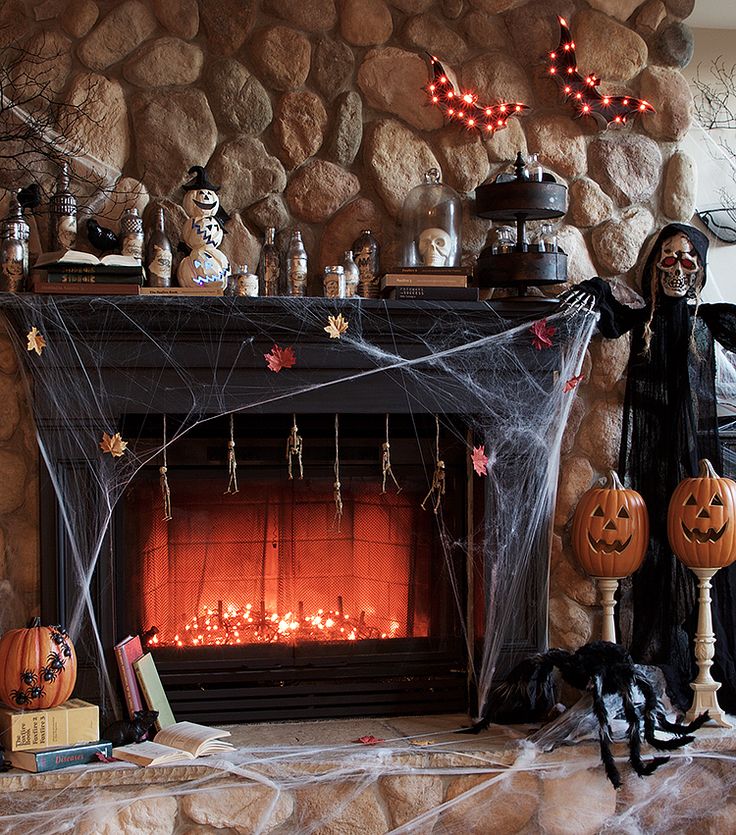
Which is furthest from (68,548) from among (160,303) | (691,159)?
(691,159)

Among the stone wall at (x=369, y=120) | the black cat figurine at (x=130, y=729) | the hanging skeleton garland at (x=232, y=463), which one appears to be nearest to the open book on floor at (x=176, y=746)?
the black cat figurine at (x=130, y=729)

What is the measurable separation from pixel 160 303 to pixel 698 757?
1.71 metres

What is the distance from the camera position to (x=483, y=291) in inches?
117

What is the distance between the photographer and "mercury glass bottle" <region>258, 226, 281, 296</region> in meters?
2.83

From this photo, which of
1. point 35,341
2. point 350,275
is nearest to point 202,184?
point 350,275

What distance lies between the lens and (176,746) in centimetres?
258

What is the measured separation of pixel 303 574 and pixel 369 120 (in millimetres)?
1240

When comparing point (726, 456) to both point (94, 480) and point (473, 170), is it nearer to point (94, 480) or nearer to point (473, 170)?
point (473, 170)

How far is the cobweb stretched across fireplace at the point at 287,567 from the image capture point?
2932 mm

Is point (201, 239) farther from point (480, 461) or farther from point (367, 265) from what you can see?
point (480, 461)

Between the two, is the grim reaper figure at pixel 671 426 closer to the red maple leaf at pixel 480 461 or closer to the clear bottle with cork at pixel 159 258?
the red maple leaf at pixel 480 461

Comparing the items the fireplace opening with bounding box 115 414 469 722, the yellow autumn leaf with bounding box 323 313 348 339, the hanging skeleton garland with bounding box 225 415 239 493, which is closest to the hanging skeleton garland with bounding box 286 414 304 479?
the fireplace opening with bounding box 115 414 469 722

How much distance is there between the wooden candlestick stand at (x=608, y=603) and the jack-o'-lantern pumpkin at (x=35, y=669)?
135 cm

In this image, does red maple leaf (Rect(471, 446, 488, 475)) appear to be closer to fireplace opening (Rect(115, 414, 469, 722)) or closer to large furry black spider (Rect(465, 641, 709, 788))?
fireplace opening (Rect(115, 414, 469, 722))
